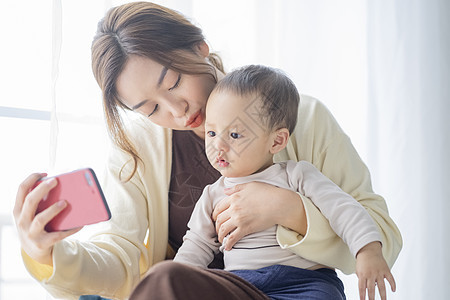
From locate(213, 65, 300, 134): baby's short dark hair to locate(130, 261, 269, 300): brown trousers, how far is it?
357 millimetres

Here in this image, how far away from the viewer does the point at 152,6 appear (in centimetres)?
109

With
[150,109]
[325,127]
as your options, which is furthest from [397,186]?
[150,109]

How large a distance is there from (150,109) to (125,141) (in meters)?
0.14

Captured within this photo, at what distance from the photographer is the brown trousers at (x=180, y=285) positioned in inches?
27.0

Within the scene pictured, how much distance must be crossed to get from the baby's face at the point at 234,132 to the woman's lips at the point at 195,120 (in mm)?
78

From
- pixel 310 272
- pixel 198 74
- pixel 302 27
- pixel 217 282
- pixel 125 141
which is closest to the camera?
pixel 217 282

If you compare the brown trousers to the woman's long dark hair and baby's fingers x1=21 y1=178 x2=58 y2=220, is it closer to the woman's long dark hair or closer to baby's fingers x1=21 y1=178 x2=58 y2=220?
baby's fingers x1=21 y1=178 x2=58 y2=220

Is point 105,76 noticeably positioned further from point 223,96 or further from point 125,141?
point 223,96

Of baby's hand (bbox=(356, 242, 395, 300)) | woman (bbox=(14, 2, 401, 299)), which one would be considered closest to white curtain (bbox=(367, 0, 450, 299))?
woman (bbox=(14, 2, 401, 299))

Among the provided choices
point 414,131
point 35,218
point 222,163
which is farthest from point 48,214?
point 414,131

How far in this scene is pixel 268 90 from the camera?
3.19ft

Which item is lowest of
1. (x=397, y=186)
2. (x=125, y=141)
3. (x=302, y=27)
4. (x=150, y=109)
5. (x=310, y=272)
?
(x=397, y=186)

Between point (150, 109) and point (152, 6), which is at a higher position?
point (152, 6)

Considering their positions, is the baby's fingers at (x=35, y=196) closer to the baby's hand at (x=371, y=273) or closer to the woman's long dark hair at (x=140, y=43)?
the woman's long dark hair at (x=140, y=43)
